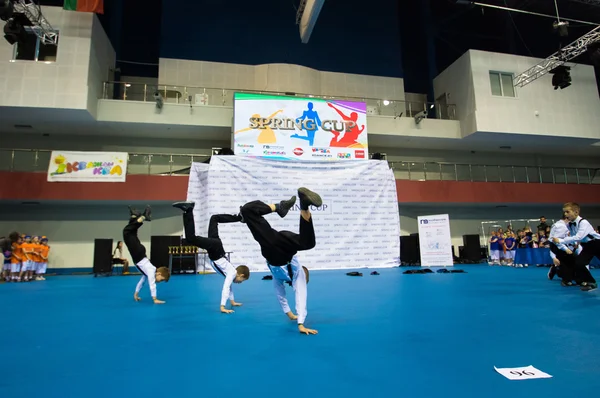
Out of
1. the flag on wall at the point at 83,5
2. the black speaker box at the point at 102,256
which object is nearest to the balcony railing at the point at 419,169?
the black speaker box at the point at 102,256

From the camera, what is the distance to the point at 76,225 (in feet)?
55.3

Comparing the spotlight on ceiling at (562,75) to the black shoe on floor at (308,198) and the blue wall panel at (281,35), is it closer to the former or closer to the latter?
the blue wall panel at (281,35)

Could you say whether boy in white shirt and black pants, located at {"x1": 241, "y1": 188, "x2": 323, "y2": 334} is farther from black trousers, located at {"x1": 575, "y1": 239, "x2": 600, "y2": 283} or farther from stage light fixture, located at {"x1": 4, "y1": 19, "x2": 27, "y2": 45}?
stage light fixture, located at {"x1": 4, "y1": 19, "x2": 27, "y2": 45}

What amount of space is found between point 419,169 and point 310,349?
1571 centimetres

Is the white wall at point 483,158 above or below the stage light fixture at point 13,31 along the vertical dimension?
below

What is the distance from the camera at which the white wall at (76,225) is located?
1638 centimetres

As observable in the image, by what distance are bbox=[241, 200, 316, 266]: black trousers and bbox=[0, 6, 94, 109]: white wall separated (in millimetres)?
13552

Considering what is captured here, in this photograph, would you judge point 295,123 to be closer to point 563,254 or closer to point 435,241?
point 435,241

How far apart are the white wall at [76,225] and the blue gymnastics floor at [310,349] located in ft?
36.3

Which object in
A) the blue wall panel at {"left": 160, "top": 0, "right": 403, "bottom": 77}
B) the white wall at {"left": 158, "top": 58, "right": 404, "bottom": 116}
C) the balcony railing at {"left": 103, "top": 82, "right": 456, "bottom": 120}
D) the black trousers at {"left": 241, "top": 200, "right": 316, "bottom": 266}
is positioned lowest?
the black trousers at {"left": 241, "top": 200, "right": 316, "bottom": 266}

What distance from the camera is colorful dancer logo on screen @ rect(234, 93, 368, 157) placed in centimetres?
1482

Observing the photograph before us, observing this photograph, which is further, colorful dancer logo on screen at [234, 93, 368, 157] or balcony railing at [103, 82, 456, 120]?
balcony railing at [103, 82, 456, 120]

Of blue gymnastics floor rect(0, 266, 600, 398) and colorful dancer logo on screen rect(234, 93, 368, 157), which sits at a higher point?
colorful dancer logo on screen rect(234, 93, 368, 157)

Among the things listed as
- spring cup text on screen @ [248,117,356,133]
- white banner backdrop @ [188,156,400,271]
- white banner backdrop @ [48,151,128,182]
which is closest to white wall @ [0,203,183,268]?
white banner backdrop @ [48,151,128,182]
